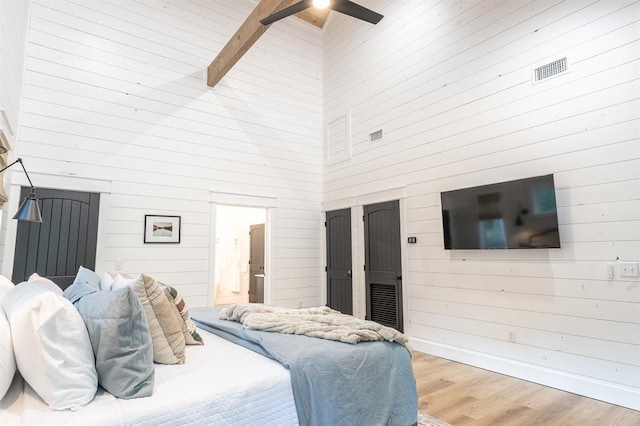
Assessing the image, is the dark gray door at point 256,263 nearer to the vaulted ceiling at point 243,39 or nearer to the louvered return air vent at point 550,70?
the vaulted ceiling at point 243,39

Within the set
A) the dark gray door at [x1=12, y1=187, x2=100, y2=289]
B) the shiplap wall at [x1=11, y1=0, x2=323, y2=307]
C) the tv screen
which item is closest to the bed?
the tv screen

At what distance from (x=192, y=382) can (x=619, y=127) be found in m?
3.84

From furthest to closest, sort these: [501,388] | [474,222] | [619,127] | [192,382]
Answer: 1. [474,222]
2. [501,388]
3. [619,127]
4. [192,382]

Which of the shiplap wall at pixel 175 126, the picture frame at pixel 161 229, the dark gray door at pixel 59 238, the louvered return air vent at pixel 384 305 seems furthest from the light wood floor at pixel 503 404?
the dark gray door at pixel 59 238

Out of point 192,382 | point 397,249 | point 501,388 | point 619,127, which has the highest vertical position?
point 619,127

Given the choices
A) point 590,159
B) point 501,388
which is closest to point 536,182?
point 590,159

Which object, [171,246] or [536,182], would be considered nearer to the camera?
[536,182]

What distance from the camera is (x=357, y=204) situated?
5836mm

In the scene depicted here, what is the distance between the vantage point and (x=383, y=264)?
530cm

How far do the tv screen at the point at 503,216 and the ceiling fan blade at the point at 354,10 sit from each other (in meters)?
2.14

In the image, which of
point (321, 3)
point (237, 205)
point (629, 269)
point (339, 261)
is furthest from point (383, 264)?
point (321, 3)

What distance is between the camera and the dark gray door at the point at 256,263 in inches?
271

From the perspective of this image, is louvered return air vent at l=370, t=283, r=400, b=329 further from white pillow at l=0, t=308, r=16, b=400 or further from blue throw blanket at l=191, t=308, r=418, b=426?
white pillow at l=0, t=308, r=16, b=400

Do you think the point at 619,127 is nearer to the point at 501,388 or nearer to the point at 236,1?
the point at 501,388
